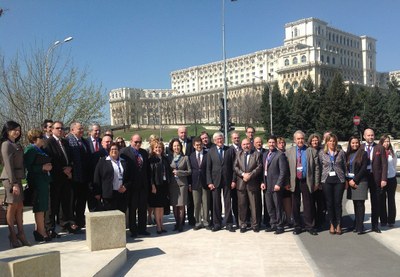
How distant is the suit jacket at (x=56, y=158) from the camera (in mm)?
7440

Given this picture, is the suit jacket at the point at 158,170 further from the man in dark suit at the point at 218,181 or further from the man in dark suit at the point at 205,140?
the man in dark suit at the point at 205,140

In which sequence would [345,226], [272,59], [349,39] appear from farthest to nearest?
[349,39], [272,59], [345,226]

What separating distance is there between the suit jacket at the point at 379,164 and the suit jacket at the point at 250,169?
7.11 feet

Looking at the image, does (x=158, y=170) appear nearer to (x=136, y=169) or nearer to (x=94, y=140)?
(x=136, y=169)

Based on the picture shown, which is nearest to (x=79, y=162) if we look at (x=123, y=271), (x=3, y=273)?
(x=123, y=271)

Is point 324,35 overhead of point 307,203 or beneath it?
overhead

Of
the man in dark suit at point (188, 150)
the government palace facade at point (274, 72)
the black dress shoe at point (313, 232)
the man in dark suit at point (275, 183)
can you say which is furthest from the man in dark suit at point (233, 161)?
the government palace facade at point (274, 72)

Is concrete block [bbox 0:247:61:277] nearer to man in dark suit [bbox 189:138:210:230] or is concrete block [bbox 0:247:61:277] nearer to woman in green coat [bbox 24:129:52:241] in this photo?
woman in green coat [bbox 24:129:52:241]

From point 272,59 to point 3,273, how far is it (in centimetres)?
13527

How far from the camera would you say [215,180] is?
8.31m

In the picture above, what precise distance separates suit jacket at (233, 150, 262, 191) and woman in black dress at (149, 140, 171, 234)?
151 centimetres

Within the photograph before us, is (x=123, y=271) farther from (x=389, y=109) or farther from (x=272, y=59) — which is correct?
(x=272, y=59)

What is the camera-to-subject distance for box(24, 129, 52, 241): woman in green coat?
7.00m

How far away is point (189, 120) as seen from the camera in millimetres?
120750
